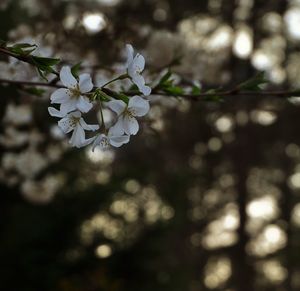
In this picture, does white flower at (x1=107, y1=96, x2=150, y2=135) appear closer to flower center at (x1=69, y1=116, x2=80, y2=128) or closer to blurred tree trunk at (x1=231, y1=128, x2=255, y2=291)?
flower center at (x1=69, y1=116, x2=80, y2=128)

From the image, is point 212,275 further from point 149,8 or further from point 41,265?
point 149,8

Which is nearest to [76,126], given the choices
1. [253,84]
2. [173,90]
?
[173,90]

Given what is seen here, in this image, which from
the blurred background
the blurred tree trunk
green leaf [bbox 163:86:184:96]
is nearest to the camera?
green leaf [bbox 163:86:184:96]

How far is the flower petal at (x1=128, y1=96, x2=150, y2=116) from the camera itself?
1.25 metres

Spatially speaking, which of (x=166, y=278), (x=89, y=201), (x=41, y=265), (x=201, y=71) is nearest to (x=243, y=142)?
(x=166, y=278)

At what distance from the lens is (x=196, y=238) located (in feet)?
44.0

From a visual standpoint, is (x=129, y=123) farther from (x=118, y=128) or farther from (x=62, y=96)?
(x=62, y=96)

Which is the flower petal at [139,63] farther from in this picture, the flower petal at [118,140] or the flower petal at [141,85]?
the flower petal at [118,140]

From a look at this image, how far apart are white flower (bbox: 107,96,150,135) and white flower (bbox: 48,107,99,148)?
2.2 inches

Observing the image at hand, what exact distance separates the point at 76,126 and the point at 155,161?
942 cm

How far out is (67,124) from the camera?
49.4 inches

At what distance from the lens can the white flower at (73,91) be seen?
1.20 metres

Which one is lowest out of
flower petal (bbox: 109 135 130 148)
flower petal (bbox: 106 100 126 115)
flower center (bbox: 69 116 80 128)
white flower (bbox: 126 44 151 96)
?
flower petal (bbox: 109 135 130 148)

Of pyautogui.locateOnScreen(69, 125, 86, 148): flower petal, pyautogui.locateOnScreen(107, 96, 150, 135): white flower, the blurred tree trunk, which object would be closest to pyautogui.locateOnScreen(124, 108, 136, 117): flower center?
pyautogui.locateOnScreen(107, 96, 150, 135): white flower
